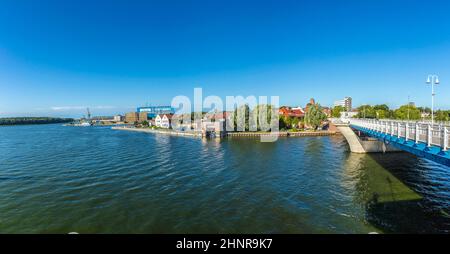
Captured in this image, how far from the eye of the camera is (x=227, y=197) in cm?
1814

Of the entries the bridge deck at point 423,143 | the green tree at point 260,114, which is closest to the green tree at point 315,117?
the green tree at point 260,114

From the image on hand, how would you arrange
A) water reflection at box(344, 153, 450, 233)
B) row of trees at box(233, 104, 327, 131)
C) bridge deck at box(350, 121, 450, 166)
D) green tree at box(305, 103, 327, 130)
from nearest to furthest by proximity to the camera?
1. bridge deck at box(350, 121, 450, 166)
2. water reflection at box(344, 153, 450, 233)
3. row of trees at box(233, 104, 327, 131)
4. green tree at box(305, 103, 327, 130)

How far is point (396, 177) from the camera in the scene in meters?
23.5

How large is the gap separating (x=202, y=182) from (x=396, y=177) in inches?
735

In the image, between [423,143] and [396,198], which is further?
[396,198]

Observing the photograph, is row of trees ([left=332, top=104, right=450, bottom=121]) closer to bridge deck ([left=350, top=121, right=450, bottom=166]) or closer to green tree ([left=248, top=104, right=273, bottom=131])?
green tree ([left=248, top=104, right=273, bottom=131])

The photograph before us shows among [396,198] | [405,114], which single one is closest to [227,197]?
[396,198]

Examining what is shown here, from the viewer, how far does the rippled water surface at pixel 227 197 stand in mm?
13922

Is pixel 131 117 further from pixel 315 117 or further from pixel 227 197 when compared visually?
pixel 227 197

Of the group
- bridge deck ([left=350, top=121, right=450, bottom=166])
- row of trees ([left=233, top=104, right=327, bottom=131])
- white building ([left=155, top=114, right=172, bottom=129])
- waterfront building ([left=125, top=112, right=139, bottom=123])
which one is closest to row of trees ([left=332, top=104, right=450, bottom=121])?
row of trees ([left=233, top=104, right=327, bottom=131])

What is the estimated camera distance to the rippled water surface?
13922 millimetres

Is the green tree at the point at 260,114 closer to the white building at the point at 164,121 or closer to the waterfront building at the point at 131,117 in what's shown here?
the white building at the point at 164,121
